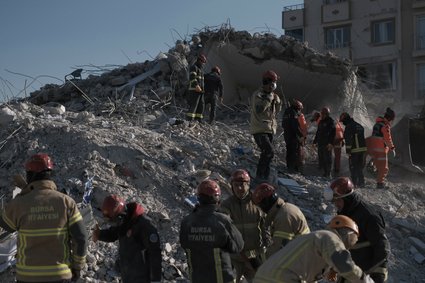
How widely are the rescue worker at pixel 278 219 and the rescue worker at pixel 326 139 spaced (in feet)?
21.4

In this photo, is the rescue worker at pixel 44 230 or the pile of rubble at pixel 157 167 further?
the pile of rubble at pixel 157 167

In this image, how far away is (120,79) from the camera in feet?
53.5

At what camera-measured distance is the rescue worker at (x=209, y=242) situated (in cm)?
580

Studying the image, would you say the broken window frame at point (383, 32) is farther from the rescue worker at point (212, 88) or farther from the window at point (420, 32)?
the rescue worker at point (212, 88)

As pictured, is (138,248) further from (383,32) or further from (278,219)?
(383,32)

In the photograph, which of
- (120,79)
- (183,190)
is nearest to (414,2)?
(120,79)

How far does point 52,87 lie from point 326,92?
7209 millimetres

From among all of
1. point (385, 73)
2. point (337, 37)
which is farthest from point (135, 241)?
point (337, 37)

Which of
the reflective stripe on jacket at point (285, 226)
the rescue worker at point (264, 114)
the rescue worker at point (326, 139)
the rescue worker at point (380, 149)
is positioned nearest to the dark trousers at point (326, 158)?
the rescue worker at point (326, 139)

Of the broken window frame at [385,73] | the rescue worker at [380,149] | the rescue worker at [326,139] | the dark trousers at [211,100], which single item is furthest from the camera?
the broken window frame at [385,73]

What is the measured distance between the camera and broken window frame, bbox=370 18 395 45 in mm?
31625

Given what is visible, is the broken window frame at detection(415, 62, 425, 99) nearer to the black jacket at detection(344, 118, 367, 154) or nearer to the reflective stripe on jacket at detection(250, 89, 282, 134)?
the black jacket at detection(344, 118, 367, 154)

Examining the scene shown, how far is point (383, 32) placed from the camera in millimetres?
31891

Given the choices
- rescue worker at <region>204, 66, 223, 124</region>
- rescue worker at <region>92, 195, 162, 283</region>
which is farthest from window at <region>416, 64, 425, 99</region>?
rescue worker at <region>92, 195, 162, 283</region>
